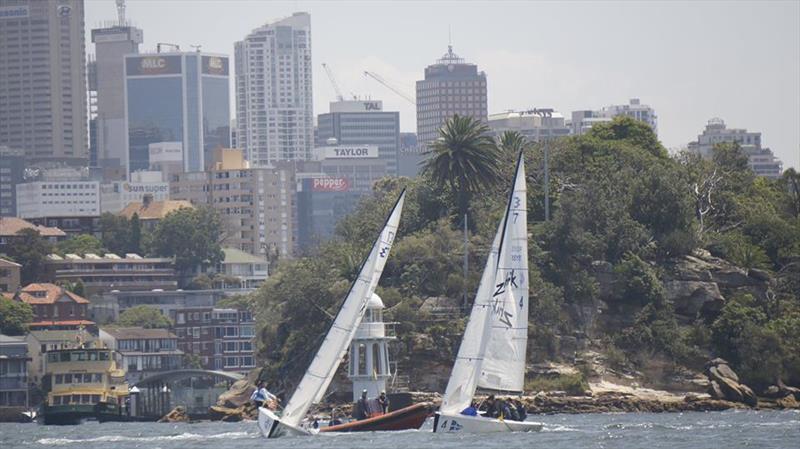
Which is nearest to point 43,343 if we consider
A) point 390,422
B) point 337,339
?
point 390,422

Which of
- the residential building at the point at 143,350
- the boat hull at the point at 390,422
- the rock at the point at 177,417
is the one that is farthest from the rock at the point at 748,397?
the residential building at the point at 143,350

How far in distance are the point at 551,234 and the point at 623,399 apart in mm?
14612

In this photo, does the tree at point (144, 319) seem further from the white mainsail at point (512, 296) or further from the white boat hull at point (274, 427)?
the white mainsail at point (512, 296)

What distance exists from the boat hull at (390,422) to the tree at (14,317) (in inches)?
Answer: 3137

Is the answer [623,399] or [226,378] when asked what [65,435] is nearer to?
[623,399]

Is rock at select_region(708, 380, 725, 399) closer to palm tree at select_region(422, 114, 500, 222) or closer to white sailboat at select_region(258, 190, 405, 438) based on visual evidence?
palm tree at select_region(422, 114, 500, 222)

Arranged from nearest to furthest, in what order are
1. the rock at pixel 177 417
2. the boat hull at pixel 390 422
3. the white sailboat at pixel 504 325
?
the white sailboat at pixel 504 325
the boat hull at pixel 390 422
the rock at pixel 177 417

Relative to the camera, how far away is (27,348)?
150 m

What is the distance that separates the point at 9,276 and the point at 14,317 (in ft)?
78.9

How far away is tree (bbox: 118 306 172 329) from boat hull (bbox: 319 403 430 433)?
103 m

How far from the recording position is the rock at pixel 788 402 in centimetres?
10167

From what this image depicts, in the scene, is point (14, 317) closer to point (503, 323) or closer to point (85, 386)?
point (85, 386)

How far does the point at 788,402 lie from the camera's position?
102438 millimetres

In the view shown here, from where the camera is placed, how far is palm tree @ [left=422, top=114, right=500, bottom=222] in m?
119
